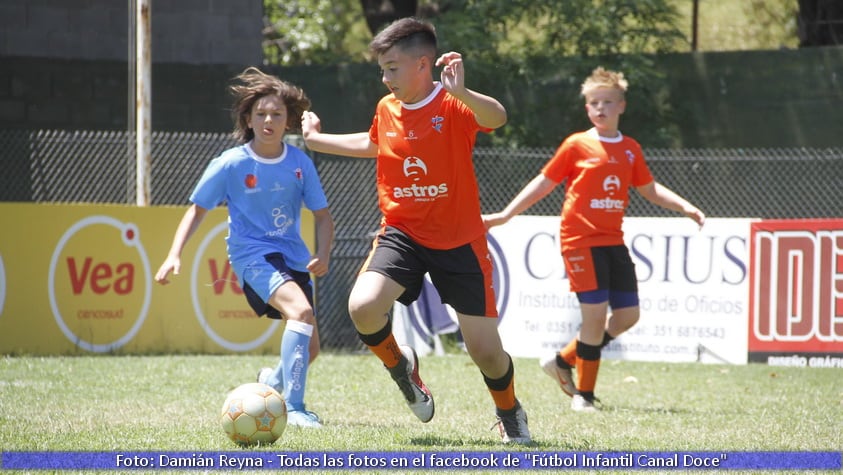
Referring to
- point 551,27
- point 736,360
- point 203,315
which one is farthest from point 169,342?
point 551,27

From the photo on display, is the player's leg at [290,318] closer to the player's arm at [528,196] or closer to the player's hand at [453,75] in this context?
the player's arm at [528,196]

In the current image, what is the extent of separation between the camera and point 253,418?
5.15 metres

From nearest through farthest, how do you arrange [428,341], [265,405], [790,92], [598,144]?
1. [265,405]
2. [598,144]
3. [428,341]
4. [790,92]

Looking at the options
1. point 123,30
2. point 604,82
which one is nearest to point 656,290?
point 604,82

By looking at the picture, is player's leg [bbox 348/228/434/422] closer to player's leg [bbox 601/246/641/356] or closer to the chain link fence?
player's leg [bbox 601/246/641/356]

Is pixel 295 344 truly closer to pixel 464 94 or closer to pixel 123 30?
pixel 464 94

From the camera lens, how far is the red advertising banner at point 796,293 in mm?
10391

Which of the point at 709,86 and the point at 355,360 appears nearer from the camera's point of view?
the point at 355,360

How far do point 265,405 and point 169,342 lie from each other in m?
5.64

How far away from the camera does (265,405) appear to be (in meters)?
5.21

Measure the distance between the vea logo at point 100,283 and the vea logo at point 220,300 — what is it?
1.61 feet

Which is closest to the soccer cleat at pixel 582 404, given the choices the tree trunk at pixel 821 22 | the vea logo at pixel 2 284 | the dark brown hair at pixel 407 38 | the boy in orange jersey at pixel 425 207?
the boy in orange jersey at pixel 425 207

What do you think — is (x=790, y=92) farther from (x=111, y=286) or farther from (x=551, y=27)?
(x=111, y=286)

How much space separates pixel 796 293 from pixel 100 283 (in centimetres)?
668
